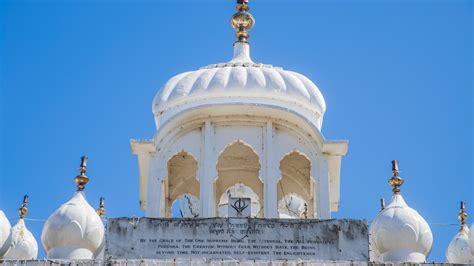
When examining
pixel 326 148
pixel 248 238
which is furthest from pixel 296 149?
pixel 248 238

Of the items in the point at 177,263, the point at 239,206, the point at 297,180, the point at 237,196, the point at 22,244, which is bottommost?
the point at 177,263

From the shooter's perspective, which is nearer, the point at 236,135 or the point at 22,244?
the point at 236,135

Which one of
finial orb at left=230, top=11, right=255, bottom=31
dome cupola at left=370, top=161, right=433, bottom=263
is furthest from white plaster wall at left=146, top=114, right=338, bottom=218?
finial orb at left=230, top=11, right=255, bottom=31

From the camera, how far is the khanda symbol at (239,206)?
18484 millimetres

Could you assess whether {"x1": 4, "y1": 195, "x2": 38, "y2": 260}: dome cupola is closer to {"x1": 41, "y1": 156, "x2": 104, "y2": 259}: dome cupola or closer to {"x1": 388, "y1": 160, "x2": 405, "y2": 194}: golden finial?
{"x1": 41, "y1": 156, "x2": 104, "y2": 259}: dome cupola

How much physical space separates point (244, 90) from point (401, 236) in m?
4.45

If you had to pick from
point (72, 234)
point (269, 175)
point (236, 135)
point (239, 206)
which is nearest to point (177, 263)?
point (239, 206)

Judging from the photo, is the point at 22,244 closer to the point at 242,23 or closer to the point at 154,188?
the point at 154,188

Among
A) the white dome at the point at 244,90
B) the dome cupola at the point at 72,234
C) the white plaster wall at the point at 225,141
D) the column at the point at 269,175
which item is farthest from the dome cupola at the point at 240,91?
the dome cupola at the point at 72,234

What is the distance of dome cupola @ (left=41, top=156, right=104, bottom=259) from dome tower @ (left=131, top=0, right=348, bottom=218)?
1.86 meters

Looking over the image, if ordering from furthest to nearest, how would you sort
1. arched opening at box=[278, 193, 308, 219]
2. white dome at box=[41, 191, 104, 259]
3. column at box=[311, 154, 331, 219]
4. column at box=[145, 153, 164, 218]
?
arched opening at box=[278, 193, 308, 219], column at box=[145, 153, 164, 218], column at box=[311, 154, 331, 219], white dome at box=[41, 191, 104, 259]

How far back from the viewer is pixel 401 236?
1881 centimetres

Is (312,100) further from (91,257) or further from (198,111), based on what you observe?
(91,257)

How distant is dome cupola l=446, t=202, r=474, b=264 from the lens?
21953 mm
